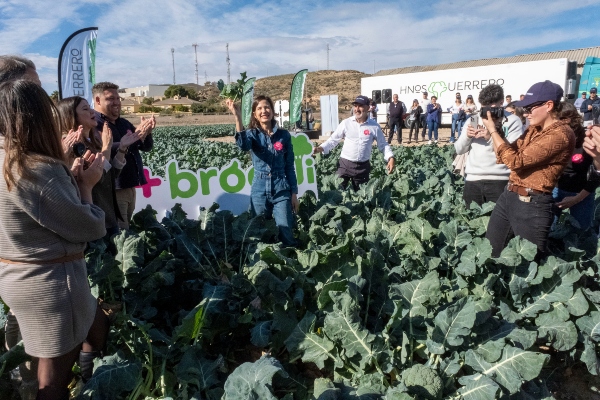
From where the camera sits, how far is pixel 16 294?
2.14m

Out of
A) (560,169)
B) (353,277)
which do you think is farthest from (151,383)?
(560,169)

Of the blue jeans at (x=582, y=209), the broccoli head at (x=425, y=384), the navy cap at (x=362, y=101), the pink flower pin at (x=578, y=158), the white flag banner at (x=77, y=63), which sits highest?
the white flag banner at (x=77, y=63)

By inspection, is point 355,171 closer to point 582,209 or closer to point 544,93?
point 582,209

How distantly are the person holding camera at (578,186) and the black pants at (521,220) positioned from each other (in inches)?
23.2

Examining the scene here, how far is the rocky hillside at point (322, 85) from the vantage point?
8683cm

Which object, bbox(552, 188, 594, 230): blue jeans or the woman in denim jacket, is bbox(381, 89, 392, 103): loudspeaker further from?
the woman in denim jacket

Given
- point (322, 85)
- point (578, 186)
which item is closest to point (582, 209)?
point (578, 186)

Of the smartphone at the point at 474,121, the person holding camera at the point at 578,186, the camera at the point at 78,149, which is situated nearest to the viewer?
the camera at the point at 78,149

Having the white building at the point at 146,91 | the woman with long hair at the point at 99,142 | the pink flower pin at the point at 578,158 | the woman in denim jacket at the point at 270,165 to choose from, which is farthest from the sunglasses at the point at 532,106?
the white building at the point at 146,91

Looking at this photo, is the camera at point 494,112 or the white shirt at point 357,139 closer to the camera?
the camera at point 494,112

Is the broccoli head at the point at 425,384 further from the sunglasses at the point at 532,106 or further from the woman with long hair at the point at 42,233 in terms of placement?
the sunglasses at the point at 532,106

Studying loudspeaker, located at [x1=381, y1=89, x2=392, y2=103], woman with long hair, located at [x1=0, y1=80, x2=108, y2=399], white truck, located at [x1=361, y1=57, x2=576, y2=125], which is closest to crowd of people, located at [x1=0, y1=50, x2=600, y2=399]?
woman with long hair, located at [x1=0, y1=80, x2=108, y2=399]

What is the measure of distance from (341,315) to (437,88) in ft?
89.7

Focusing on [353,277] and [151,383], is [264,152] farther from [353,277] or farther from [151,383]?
[151,383]
